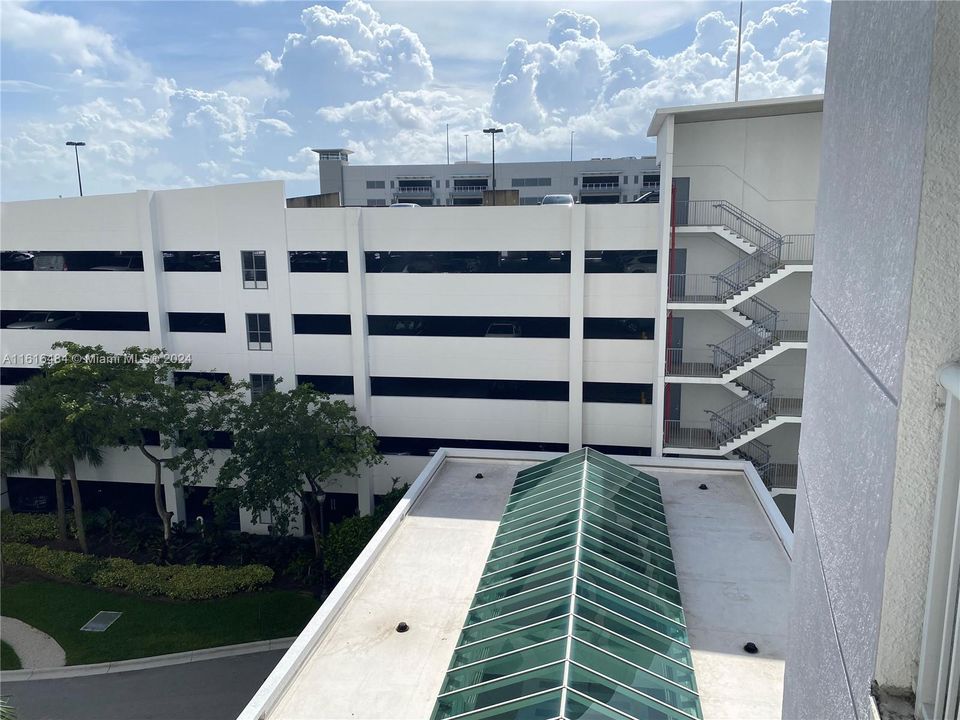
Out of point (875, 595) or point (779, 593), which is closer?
point (875, 595)

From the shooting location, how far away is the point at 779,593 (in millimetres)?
15477

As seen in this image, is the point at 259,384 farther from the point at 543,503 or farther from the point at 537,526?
the point at 537,526

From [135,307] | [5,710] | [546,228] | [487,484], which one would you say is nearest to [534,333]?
[546,228]

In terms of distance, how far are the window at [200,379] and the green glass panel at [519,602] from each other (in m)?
18.0

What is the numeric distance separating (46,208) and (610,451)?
24420mm

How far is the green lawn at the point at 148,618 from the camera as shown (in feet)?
77.8

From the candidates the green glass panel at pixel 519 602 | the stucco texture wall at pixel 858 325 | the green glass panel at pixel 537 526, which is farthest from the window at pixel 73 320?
the stucco texture wall at pixel 858 325

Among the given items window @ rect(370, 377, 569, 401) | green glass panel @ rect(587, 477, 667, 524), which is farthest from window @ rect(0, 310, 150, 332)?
green glass panel @ rect(587, 477, 667, 524)

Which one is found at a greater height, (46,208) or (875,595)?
(46,208)

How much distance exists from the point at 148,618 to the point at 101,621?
1.59 metres

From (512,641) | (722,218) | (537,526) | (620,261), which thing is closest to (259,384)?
(620,261)

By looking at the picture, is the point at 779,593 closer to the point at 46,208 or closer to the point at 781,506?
the point at 781,506

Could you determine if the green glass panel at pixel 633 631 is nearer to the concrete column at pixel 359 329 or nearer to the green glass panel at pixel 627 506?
the green glass panel at pixel 627 506

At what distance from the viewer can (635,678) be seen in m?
11.4
